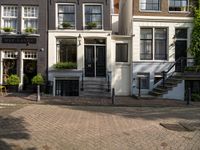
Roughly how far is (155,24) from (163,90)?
4.95 meters

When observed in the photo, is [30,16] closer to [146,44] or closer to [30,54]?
[30,54]

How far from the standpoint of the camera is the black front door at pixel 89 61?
2366 cm

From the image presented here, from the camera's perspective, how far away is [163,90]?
71.3 feet

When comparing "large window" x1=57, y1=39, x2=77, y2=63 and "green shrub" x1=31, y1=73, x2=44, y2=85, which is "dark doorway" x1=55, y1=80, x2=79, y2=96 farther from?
"large window" x1=57, y1=39, x2=77, y2=63

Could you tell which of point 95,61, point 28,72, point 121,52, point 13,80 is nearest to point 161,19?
point 121,52

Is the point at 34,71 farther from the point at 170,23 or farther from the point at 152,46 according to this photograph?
the point at 170,23

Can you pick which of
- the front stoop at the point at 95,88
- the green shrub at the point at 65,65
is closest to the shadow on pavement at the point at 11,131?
the front stoop at the point at 95,88

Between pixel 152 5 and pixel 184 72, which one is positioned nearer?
pixel 184 72

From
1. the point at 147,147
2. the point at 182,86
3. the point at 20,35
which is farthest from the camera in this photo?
the point at 20,35

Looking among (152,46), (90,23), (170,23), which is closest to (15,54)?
(90,23)

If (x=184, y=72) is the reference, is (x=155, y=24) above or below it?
above

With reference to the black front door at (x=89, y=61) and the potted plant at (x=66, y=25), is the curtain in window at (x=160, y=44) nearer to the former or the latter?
the black front door at (x=89, y=61)

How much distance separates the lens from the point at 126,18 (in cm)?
2686

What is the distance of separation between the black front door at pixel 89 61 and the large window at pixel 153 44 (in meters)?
3.46
